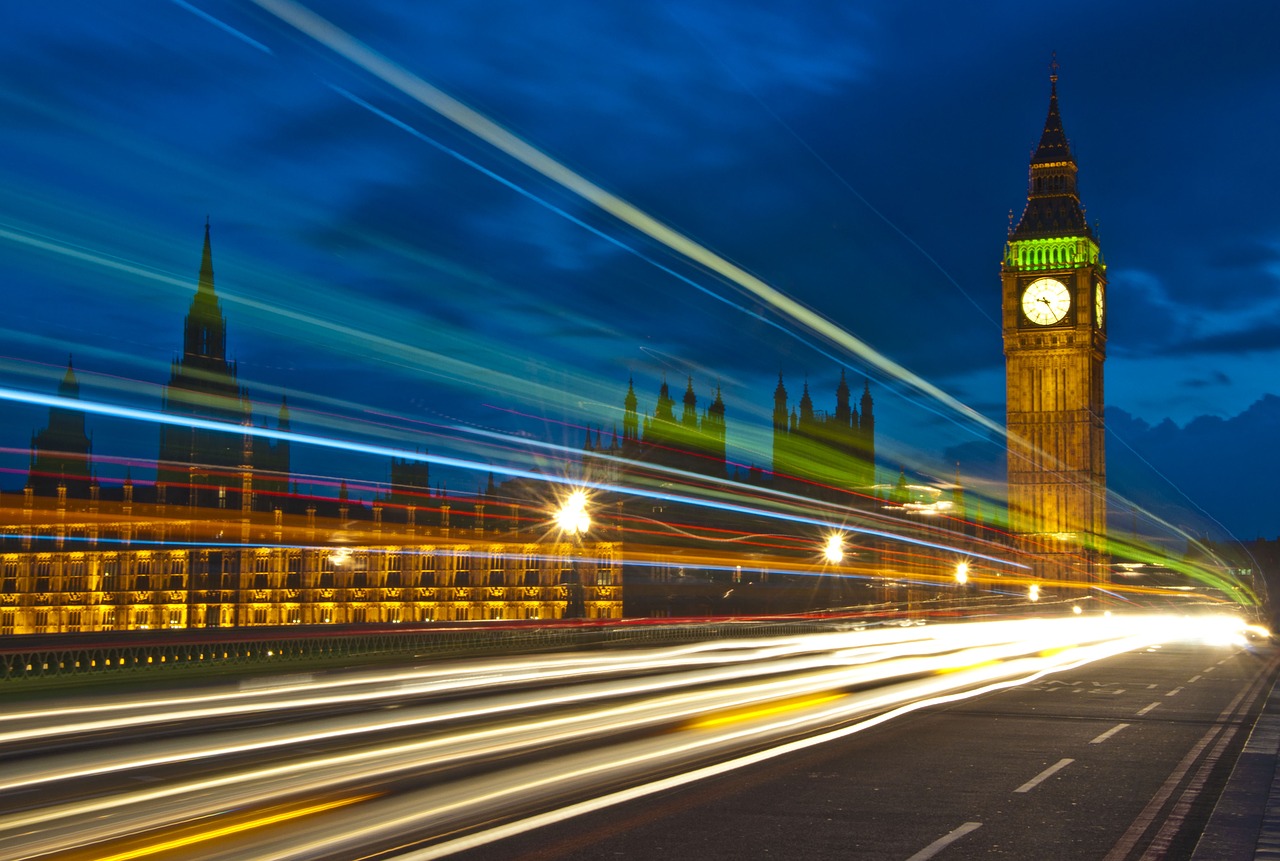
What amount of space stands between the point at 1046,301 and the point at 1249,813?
4929 inches

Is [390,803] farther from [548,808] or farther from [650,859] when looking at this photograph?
[650,859]

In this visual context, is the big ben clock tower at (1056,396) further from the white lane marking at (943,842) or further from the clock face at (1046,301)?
the white lane marking at (943,842)

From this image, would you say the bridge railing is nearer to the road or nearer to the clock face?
the road

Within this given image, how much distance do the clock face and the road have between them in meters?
110

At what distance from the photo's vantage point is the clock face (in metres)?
131

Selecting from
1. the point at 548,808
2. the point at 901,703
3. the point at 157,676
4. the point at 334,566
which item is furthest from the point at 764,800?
the point at 334,566

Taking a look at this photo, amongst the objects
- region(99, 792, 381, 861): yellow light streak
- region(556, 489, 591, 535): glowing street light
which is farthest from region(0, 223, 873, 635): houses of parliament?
region(99, 792, 381, 861): yellow light streak

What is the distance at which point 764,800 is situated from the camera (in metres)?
12.3

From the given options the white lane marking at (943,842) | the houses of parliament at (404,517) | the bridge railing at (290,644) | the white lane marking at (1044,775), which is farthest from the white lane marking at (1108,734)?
the houses of parliament at (404,517)

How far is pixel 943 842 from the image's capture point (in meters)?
10.4

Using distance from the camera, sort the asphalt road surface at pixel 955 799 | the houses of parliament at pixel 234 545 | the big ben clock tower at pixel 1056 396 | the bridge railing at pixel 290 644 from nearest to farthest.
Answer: the asphalt road surface at pixel 955 799
the bridge railing at pixel 290 644
the houses of parliament at pixel 234 545
the big ben clock tower at pixel 1056 396

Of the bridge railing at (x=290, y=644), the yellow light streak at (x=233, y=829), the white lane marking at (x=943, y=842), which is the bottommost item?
the bridge railing at (x=290, y=644)

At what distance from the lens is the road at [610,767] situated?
10.3 metres

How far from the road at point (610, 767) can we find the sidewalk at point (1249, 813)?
0.89 ft
